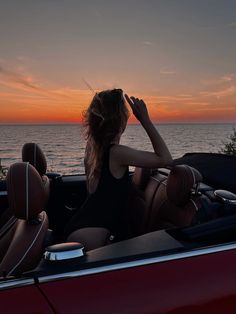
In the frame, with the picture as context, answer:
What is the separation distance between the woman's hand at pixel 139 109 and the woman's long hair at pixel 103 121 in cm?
5

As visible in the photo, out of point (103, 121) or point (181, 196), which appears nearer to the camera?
point (181, 196)

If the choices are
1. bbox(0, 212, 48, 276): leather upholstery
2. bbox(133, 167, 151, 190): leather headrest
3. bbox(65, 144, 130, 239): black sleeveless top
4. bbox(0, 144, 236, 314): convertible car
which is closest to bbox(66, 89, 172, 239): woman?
bbox(65, 144, 130, 239): black sleeveless top

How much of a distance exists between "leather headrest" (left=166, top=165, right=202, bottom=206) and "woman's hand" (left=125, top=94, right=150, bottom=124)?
1.17ft

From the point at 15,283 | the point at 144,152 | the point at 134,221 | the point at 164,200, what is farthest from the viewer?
the point at 134,221

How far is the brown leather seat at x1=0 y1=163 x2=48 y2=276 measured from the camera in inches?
84.8

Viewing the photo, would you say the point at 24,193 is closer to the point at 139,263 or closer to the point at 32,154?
the point at 139,263

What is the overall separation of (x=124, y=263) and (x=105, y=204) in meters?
0.86

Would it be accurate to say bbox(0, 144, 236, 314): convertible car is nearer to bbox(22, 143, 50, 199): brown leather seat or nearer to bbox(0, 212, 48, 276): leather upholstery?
bbox(0, 212, 48, 276): leather upholstery

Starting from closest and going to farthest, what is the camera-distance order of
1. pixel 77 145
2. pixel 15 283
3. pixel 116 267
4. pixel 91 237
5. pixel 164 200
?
pixel 15 283, pixel 116 267, pixel 91 237, pixel 164 200, pixel 77 145

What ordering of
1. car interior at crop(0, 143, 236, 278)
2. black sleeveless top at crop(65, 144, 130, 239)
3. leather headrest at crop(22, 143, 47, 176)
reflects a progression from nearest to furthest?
car interior at crop(0, 143, 236, 278) → black sleeveless top at crop(65, 144, 130, 239) → leather headrest at crop(22, 143, 47, 176)

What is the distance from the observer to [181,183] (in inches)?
103

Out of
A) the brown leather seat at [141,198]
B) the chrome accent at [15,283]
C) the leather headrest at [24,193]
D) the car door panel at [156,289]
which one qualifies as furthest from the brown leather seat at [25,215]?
the brown leather seat at [141,198]

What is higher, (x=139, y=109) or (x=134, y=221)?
(x=139, y=109)

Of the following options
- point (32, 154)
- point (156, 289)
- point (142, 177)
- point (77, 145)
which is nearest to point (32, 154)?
point (32, 154)
